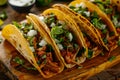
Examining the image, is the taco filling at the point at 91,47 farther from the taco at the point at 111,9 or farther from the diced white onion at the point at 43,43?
the diced white onion at the point at 43,43

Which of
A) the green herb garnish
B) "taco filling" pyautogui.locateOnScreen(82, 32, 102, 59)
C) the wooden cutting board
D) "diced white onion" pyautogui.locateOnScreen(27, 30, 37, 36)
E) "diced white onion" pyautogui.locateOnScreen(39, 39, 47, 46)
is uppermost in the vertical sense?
the green herb garnish

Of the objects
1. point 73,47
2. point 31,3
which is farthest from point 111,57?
point 31,3

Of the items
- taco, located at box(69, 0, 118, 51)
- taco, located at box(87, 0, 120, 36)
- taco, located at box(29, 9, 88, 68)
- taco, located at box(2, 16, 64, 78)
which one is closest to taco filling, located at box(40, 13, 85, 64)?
taco, located at box(29, 9, 88, 68)

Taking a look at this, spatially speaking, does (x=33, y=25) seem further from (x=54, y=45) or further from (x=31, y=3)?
(x=31, y=3)

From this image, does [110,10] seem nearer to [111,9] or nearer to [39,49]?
[111,9]

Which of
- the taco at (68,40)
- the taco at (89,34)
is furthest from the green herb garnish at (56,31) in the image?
the taco at (89,34)

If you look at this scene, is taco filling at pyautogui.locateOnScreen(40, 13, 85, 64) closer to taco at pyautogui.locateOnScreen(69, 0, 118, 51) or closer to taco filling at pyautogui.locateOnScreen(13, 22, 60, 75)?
taco filling at pyautogui.locateOnScreen(13, 22, 60, 75)
